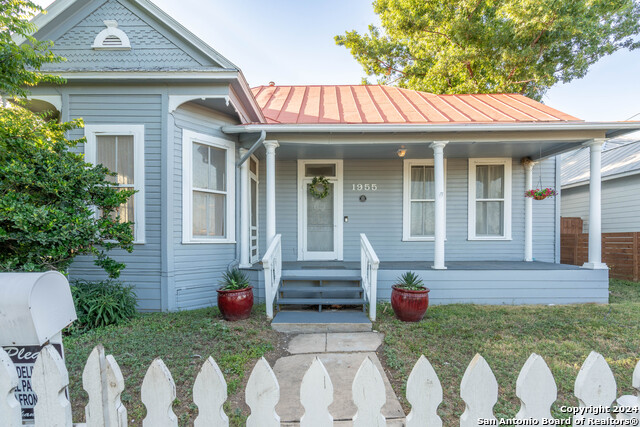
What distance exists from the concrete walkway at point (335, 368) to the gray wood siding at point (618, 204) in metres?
10.3

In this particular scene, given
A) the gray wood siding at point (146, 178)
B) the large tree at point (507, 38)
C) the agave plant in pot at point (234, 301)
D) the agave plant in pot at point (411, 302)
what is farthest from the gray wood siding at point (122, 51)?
the large tree at point (507, 38)

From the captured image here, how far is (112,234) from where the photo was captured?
350 cm

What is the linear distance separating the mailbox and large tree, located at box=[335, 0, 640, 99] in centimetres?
1228

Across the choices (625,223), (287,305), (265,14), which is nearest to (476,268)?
(287,305)

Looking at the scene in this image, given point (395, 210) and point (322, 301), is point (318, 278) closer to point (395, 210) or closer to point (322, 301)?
point (322, 301)

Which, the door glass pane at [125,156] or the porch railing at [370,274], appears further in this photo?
the door glass pane at [125,156]

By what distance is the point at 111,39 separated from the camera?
4.60 meters

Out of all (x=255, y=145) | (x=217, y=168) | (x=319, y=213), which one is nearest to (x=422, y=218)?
(x=319, y=213)

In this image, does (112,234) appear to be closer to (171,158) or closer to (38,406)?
(171,158)

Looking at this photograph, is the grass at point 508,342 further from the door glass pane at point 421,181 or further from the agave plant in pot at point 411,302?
the door glass pane at point 421,181

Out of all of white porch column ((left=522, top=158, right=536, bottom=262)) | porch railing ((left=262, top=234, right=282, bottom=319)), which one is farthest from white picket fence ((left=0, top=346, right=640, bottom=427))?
white porch column ((left=522, top=158, right=536, bottom=262))

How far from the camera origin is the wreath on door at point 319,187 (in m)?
6.53

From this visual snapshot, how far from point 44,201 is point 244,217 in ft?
8.84

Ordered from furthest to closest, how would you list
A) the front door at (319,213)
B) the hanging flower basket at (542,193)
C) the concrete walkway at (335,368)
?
the front door at (319,213)
the hanging flower basket at (542,193)
the concrete walkway at (335,368)
